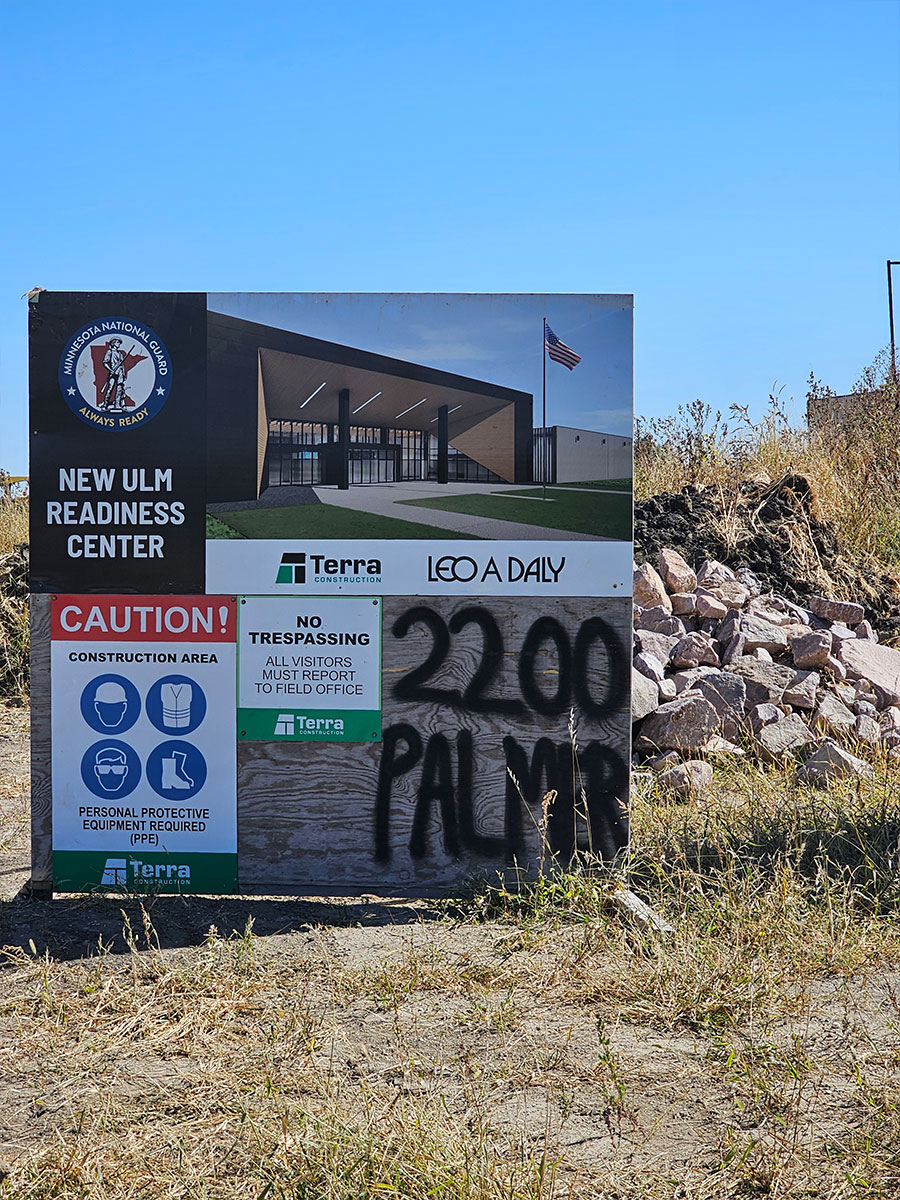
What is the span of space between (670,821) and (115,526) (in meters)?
3.33

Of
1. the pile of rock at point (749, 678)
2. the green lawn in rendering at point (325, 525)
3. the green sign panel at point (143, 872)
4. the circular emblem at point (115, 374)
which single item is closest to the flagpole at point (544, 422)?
the green lawn in rendering at point (325, 525)

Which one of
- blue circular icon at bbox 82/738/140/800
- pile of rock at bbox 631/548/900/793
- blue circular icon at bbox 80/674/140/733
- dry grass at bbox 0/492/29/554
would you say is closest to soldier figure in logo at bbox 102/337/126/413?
blue circular icon at bbox 80/674/140/733

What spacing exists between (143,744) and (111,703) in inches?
9.5

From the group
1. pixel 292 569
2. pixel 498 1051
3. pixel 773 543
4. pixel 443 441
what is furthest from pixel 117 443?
pixel 773 543

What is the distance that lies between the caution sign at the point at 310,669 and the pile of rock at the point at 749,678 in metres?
2.50

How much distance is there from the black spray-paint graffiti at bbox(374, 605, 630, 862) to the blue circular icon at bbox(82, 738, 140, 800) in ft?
3.77

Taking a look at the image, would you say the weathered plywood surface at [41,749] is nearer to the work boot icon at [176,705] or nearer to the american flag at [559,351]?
the work boot icon at [176,705]

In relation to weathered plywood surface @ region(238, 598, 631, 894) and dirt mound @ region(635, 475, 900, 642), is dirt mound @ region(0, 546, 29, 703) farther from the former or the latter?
weathered plywood surface @ region(238, 598, 631, 894)

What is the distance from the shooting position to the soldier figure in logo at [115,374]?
493cm

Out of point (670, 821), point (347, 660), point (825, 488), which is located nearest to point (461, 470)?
point (347, 660)

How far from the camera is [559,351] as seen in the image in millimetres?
4867


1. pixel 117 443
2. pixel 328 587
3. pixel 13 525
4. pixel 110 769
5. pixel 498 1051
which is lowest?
pixel 498 1051

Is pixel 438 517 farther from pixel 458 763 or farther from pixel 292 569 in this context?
pixel 458 763

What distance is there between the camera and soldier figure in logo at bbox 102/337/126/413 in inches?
194
